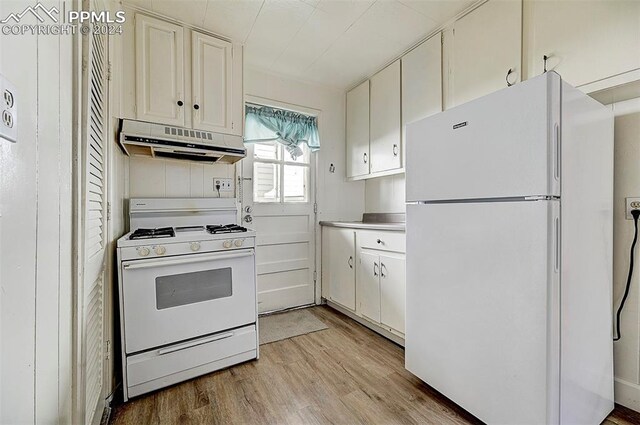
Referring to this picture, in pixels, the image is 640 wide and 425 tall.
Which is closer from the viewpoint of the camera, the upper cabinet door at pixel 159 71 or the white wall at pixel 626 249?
the white wall at pixel 626 249

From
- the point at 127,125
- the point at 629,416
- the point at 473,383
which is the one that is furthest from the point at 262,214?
the point at 629,416

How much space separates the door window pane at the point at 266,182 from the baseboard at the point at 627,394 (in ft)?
8.63

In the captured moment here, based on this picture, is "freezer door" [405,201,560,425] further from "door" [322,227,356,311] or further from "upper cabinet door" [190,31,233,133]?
"upper cabinet door" [190,31,233,133]

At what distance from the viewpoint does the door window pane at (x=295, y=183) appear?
9.61ft

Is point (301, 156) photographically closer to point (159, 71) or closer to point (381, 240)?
point (381, 240)

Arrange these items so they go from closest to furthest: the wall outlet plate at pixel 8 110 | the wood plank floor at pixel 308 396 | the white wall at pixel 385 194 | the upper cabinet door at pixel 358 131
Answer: the wall outlet plate at pixel 8 110 → the wood plank floor at pixel 308 396 → the white wall at pixel 385 194 → the upper cabinet door at pixel 358 131

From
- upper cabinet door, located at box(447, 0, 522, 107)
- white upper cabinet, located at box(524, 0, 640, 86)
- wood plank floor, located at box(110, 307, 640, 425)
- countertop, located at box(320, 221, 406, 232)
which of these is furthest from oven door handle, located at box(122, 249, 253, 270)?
white upper cabinet, located at box(524, 0, 640, 86)

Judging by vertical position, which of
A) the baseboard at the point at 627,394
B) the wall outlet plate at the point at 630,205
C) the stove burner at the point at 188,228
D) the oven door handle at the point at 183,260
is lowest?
the baseboard at the point at 627,394

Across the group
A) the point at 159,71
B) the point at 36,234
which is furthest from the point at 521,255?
the point at 159,71

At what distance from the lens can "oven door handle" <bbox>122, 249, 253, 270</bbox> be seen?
155cm

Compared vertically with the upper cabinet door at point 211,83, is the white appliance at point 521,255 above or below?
below

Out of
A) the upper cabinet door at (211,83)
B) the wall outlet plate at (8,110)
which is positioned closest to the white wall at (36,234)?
the wall outlet plate at (8,110)

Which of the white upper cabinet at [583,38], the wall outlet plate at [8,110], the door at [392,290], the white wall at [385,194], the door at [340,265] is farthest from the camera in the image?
the white wall at [385,194]

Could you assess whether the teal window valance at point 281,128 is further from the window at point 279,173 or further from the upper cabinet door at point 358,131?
the upper cabinet door at point 358,131
